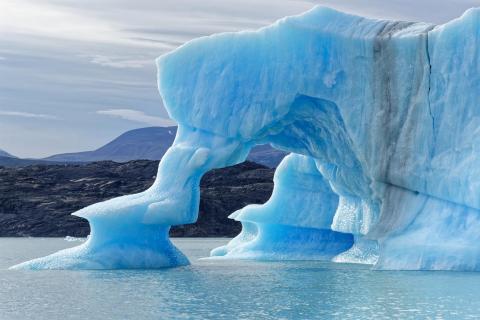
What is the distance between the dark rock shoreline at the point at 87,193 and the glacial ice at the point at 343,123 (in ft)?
117

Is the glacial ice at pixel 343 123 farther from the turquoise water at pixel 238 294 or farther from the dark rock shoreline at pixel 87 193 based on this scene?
the dark rock shoreline at pixel 87 193

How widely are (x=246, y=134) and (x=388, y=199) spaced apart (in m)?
3.34

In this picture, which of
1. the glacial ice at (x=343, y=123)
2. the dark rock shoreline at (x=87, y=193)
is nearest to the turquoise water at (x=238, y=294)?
the glacial ice at (x=343, y=123)

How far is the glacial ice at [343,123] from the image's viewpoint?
1980 centimetres

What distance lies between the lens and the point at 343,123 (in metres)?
21.8

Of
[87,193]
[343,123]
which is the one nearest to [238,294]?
[343,123]

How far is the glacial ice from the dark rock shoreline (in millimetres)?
35769

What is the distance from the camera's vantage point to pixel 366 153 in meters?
21.2

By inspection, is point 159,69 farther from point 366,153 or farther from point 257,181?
point 257,181

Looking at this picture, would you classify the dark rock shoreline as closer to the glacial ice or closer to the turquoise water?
the glacial ice

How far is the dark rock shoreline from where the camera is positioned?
58312mm

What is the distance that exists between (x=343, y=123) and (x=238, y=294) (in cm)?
692

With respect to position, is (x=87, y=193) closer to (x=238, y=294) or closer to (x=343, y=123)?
(x=343, y=123)

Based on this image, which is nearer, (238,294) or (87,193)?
(238,294)
